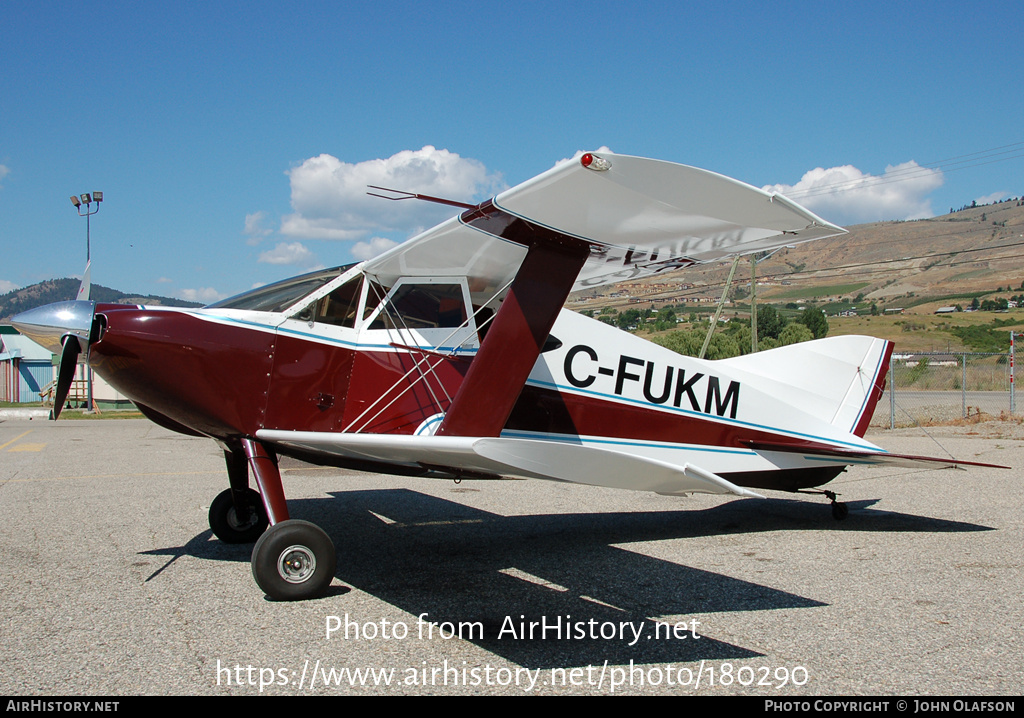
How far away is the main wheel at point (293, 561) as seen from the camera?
454 cm

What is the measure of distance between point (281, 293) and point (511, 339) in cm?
194

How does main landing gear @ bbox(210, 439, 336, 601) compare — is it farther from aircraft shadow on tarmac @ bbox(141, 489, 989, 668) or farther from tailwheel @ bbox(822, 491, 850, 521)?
tailwheel @ bbox(822, 491, 850, 521)

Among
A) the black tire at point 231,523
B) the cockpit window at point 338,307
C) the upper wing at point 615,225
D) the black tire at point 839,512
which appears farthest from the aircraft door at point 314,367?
the black tire at point 839,512

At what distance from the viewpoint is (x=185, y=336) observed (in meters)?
4.79

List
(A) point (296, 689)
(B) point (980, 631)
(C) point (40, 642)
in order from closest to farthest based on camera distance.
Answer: (A) point (296, 689) → (C) point (40, 642) → (B) point (980, 631)

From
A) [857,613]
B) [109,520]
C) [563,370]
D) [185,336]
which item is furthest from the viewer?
[109,520]

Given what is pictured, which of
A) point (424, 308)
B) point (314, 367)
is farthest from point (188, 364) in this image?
point (424, 308)

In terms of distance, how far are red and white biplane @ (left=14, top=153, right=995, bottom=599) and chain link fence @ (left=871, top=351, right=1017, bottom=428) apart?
9764 mm

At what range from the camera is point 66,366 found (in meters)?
5.11

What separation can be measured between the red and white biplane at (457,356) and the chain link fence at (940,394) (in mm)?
9764

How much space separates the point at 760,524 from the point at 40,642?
21.4 feet

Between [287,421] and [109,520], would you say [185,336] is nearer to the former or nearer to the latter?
[287,421]

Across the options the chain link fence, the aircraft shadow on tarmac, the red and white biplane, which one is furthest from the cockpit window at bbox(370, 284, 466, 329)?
the chain link fence

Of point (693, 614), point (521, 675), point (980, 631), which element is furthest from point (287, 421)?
point (980, 631)
